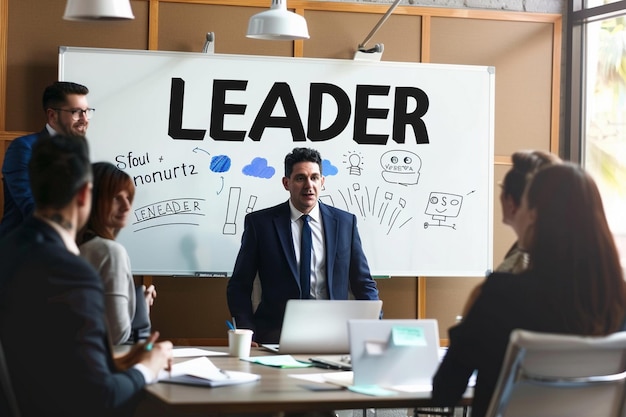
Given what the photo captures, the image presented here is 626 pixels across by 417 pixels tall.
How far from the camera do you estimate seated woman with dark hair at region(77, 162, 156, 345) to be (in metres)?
2.91

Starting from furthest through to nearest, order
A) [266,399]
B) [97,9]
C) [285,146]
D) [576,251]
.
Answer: [285,146]
[97,9]
[266,399]
[576,251]

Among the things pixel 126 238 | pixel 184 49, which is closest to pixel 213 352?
pixel 126 238

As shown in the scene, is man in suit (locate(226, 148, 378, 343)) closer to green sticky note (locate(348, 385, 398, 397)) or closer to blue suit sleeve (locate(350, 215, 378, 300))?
blue suit sleeve (locate(350, 215, 378, 300))

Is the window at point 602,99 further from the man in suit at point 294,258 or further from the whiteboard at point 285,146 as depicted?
the man in suit at point 294,258

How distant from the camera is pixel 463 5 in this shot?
5.79 m

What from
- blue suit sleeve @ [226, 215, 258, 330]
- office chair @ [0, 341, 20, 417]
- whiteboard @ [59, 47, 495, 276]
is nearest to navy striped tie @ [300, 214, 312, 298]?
blue suit sleeve @ [226, 215, 258, 330]

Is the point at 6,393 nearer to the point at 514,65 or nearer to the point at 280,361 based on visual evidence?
the point at 280,361

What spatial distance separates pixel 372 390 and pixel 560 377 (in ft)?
1.84

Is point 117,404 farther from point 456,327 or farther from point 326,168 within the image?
point 326,168

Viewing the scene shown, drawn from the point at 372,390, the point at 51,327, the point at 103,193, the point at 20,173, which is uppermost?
the point at 20,173

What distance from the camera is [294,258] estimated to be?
176 inches

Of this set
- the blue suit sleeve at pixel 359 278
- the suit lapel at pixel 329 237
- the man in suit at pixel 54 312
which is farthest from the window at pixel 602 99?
the man in suit at pixel 54 312

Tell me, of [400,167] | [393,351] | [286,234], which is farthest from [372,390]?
[400,167]

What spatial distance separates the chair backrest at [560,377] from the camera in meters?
2.23
